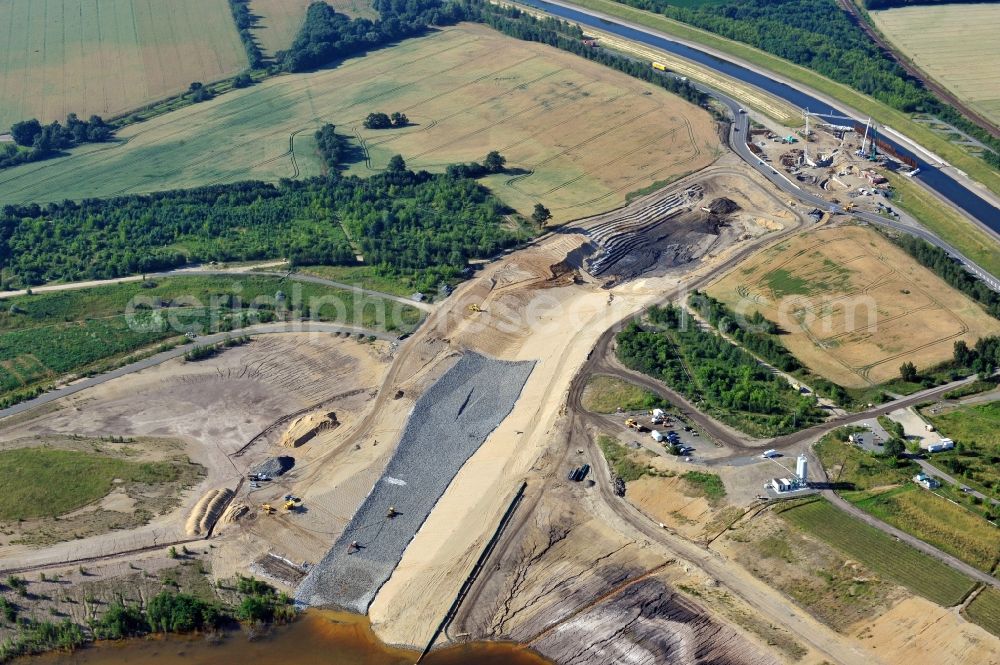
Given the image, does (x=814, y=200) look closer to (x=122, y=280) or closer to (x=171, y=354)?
(x=171, y=354)

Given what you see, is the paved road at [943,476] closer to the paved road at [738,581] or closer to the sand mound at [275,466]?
the paved road at [738,581]

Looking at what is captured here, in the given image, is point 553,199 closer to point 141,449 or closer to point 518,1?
point 141,449

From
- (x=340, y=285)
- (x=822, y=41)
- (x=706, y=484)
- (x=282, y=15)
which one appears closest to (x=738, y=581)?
(x=706, y=484)

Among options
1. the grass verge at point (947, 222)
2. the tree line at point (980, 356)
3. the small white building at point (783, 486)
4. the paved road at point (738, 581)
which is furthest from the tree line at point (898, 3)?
the paved road at point (738, 581)

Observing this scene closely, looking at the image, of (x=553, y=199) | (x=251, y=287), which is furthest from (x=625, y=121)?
(x=251, y=287)

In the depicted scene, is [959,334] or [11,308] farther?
[11,308]

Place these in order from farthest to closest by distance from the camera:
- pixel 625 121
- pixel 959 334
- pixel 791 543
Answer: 1. pixel 625 121
2. pixel 959 334
3. pixel 791 543

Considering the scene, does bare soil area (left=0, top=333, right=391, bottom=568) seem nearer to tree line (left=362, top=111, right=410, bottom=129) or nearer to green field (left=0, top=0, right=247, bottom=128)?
tree line (left=362, top=111, right=410, bottom=129)
